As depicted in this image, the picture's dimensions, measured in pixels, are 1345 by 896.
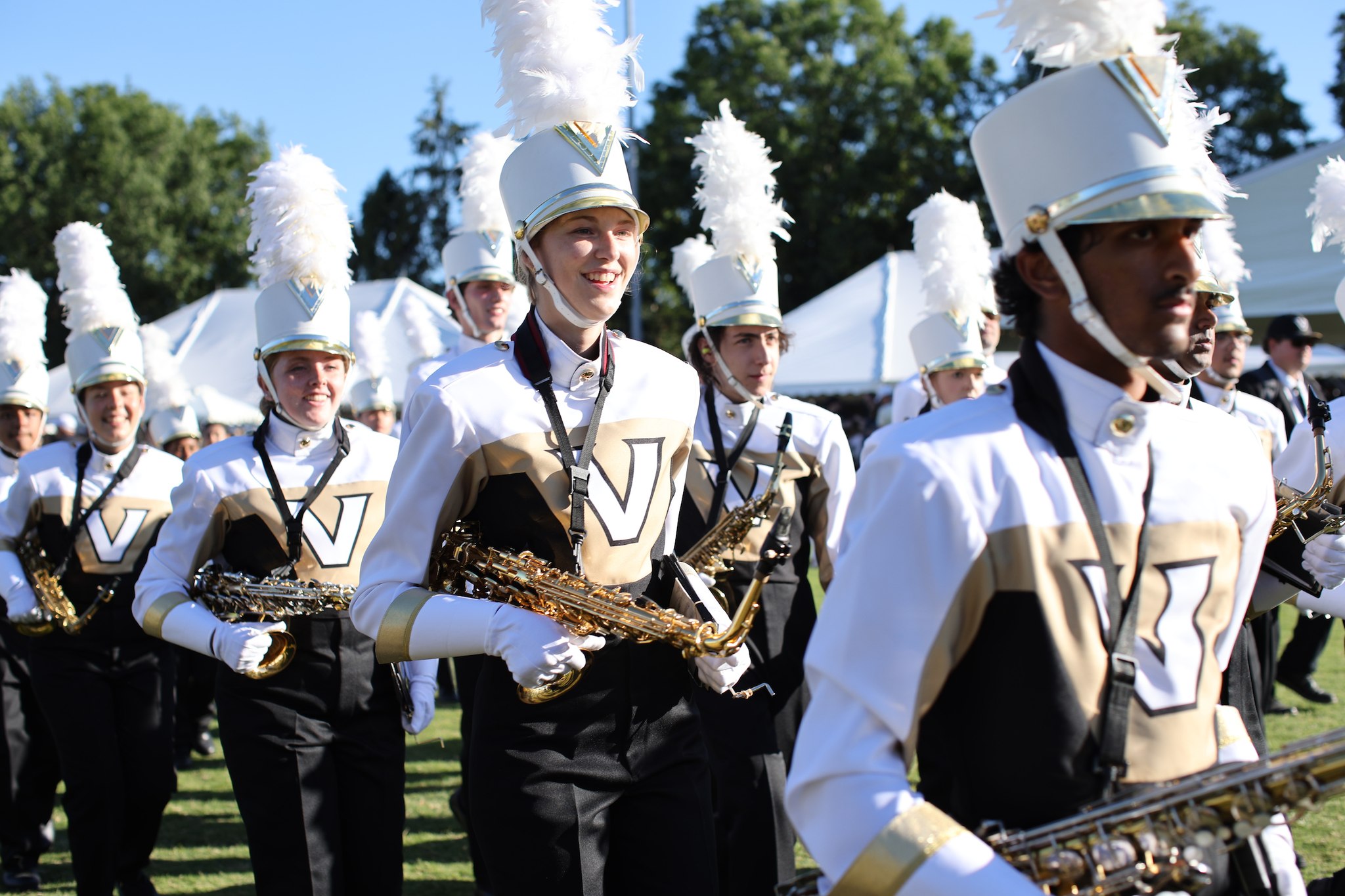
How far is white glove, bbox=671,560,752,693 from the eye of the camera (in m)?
3.24

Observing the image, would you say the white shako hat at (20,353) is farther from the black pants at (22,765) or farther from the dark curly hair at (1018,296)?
the dark curly hair at (1018,296)

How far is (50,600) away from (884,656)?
5.33 m

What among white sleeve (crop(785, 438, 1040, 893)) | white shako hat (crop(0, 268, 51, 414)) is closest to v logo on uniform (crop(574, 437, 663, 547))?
white sleeve (crop(785, 438, 1040, 893))

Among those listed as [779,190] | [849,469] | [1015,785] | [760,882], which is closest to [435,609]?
[1015,785]

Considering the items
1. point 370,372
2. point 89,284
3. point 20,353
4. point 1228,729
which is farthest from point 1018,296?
point 370,372

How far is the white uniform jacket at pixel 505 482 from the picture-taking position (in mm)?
3139

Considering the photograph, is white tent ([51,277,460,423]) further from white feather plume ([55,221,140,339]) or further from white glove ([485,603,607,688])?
white glove ([485,603,607,688])

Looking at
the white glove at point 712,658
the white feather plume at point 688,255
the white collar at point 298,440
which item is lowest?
the white glove at point 712,658

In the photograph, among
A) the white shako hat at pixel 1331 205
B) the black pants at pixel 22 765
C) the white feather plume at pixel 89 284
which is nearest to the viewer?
the white shako hat at pixel 1331 205

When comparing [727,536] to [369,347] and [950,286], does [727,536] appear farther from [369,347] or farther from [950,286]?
[369,347]

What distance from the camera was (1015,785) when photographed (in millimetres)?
1946

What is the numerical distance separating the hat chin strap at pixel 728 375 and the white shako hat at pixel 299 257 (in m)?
1.67

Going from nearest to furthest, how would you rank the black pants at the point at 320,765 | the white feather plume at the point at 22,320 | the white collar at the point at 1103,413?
the white collar at the point at 1103,413 → the black pants at the point at 320,765 → the white feather plume at the point at 22,320

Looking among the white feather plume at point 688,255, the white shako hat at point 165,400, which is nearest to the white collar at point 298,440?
the white feather plume at point 688,255
